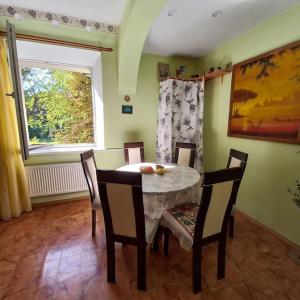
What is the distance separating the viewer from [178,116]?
308cm

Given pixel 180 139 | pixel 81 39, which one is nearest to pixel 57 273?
pixel 180 139

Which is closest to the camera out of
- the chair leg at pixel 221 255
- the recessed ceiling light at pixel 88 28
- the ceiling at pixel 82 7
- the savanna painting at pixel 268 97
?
the chair leg at pixel 221 255

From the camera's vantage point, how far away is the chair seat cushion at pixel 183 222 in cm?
139

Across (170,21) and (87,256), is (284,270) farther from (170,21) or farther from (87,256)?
(170,21)

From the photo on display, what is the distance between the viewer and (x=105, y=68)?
2805mm

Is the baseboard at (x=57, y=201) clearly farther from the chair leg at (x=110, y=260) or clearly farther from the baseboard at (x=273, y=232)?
the baseboard at (x=273, y=232)

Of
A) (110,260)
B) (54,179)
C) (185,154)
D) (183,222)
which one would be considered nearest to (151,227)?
(183,222)

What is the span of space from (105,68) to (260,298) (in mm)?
3096

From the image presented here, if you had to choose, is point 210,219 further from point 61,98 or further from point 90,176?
point 61,98

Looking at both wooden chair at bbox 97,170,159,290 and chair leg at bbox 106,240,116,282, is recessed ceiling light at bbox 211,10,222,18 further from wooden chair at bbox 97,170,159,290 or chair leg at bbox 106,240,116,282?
chair leg at bbox 106,240,116,282

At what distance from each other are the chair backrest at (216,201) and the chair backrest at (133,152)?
1.63 meters

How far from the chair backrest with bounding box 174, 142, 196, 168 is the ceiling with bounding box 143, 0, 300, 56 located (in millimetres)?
1490

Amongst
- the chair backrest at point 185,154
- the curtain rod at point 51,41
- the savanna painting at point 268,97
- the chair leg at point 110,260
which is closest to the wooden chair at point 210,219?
the chair leg at point 110,260

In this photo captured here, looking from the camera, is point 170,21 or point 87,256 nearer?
point 87,256
